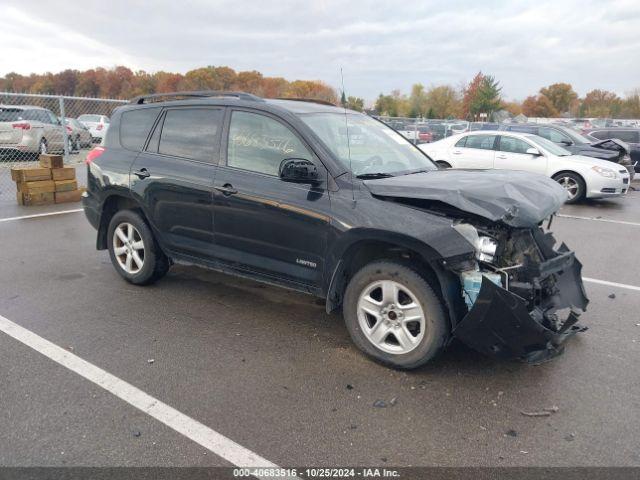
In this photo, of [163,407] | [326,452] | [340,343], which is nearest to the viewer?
[326,452]

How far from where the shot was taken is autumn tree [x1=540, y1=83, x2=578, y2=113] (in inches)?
3659

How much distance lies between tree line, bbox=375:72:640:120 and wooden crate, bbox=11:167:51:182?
5433 centimetres

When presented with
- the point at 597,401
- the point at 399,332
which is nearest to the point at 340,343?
the point at 399,332

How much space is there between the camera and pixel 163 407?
3.06 meters

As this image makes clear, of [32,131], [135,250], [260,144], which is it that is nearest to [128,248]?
[135,250]

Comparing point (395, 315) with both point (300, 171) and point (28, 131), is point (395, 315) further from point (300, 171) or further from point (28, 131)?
point (28, 131)

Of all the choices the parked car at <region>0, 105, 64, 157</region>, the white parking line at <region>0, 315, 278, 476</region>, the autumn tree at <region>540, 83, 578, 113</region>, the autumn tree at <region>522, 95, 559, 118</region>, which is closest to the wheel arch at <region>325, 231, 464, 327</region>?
the white parking line at <region>0, 315, 278, 476</region>

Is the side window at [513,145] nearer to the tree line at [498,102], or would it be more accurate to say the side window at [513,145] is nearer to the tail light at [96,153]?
the tail light at [96,153]

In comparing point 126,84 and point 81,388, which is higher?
→ point 126,84

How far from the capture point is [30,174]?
959 centimetres

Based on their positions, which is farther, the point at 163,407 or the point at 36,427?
the point at 163,407

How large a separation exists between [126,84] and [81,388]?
95.1 metres

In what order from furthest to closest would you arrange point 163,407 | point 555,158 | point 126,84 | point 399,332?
point 126,84 < point 555,158 < point 399,332 < point 163,407

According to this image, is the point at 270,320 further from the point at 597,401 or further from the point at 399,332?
the point at 597,401
